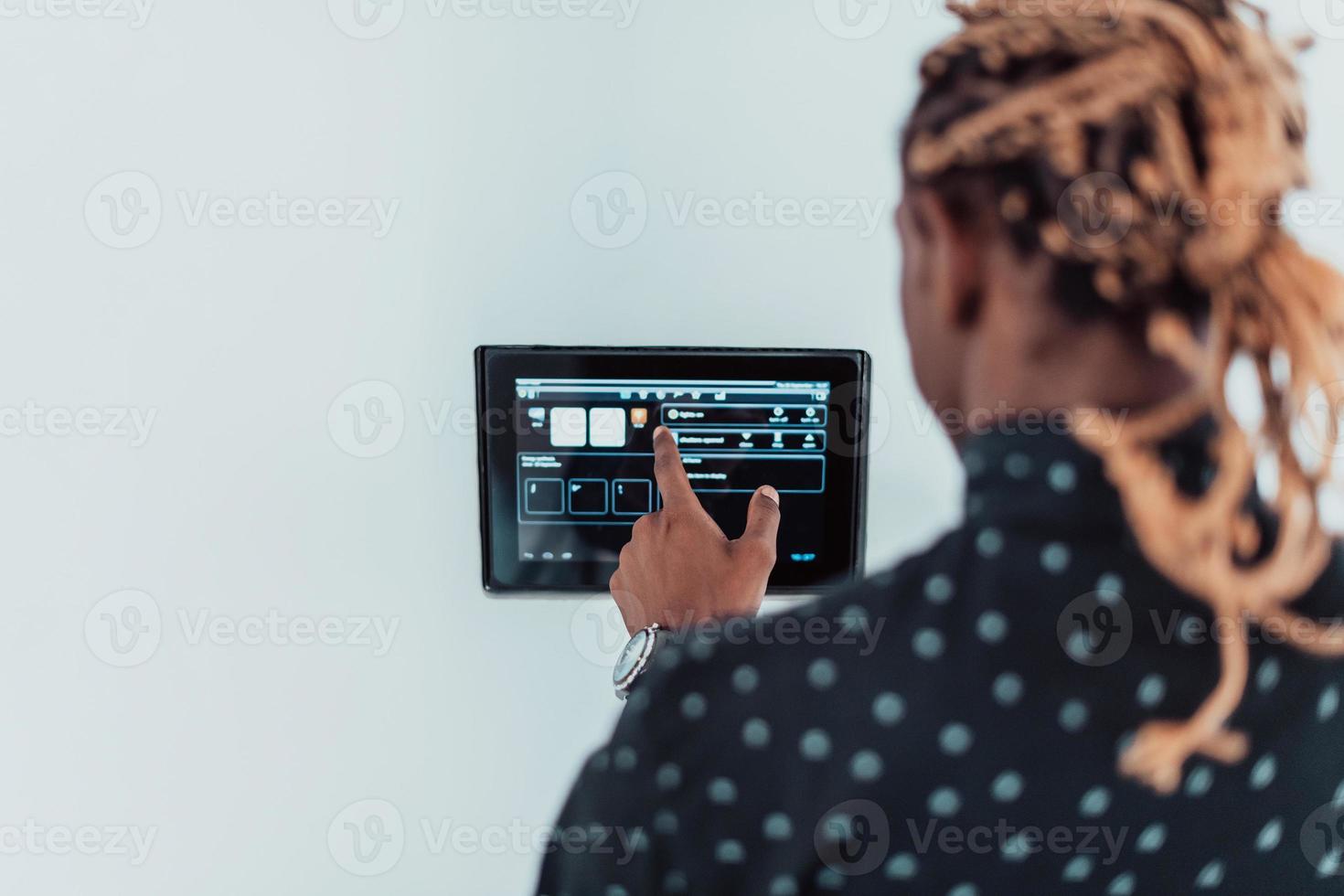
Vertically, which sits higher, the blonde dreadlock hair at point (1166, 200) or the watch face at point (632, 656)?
the blonde dreadlock hair at point (1166, 200)

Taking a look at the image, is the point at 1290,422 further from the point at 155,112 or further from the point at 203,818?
the point at 203,818

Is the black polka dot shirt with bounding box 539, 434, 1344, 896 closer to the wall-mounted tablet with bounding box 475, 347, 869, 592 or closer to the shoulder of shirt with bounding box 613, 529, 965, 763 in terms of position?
the shoulder of shirt with bounding box 613, 529, 965, 763

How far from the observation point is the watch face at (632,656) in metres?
0.65

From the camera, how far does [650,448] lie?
33.0 inches

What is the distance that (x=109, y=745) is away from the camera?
937mm

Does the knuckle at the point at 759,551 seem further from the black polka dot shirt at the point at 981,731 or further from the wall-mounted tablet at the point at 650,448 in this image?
the black polka dot shirt at the point at 981,731

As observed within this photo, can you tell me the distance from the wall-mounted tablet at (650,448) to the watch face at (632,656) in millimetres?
206

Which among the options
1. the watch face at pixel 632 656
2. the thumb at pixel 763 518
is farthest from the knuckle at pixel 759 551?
the watch face at pixel 632 656

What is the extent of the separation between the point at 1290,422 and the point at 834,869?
1.03 feet

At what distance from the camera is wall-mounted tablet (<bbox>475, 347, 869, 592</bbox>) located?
0.82 metres

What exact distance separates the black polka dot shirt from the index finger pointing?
0.28 m

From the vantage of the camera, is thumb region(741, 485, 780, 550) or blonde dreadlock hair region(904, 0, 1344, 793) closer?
blonde dreadlock hair region(904, 0, 1344, 793)

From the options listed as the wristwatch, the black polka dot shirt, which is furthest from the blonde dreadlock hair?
the wristwatch

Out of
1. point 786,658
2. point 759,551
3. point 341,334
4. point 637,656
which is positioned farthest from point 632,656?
point 341,334
